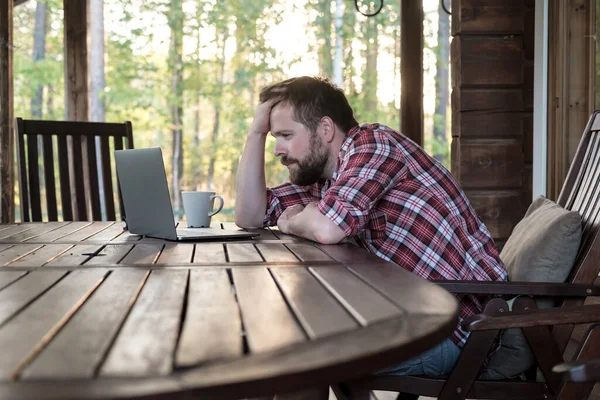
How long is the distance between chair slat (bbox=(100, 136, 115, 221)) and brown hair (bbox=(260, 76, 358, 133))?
1183mm

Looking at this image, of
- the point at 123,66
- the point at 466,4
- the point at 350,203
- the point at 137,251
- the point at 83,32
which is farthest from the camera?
the point at 123,66

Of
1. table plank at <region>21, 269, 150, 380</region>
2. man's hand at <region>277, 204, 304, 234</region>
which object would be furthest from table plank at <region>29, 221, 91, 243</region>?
table plank at <region>21, 269, 150, 380</region>

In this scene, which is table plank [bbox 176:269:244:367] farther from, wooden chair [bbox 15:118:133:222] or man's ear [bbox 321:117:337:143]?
wooden chair [bbox 15:118:133:222]

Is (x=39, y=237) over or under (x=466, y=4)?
under

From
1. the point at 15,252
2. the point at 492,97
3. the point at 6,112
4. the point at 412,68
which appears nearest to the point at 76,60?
the point at 6,112

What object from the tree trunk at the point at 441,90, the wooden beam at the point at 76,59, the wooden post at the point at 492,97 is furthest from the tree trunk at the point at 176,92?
the wooden post at the point at 492,97

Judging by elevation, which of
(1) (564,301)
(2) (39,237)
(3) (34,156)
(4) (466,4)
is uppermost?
(4) (466,4)

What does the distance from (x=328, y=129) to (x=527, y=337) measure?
874 mm

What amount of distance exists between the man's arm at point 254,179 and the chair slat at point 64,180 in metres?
0.98

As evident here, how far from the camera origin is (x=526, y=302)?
5.41ft

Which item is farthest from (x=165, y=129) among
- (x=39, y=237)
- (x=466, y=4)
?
(x=39, y=237)

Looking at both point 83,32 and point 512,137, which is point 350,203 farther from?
point 83,32

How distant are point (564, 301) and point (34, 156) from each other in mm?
2188

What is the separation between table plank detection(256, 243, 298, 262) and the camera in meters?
1.50
